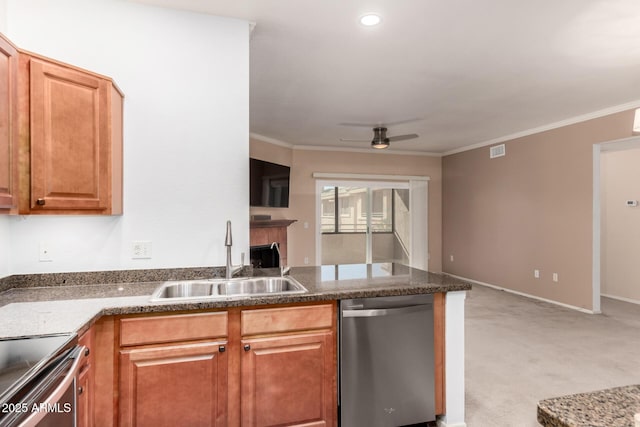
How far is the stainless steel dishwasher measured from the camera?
199 centimetres

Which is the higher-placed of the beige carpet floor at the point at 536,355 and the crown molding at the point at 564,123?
the crown molding at the point at 564,123

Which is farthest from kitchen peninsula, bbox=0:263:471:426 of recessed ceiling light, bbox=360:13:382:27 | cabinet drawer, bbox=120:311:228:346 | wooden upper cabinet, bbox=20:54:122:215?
recessed ceiling light, bbox=360:13:382:27

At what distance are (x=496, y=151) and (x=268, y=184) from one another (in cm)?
393

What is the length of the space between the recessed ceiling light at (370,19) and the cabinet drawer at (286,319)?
186 cm

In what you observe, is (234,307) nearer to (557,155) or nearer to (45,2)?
(45,2)

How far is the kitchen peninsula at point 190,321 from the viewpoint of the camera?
163 centimetres

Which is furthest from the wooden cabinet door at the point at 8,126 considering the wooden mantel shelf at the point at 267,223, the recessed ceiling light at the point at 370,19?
the wooden mantel shelf at the point at 267,223

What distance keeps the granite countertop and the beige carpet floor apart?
1067 mm

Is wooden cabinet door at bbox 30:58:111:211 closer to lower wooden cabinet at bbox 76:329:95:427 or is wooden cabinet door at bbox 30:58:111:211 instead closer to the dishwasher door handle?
lower wooden cabinet at bbox 76:329:95:427

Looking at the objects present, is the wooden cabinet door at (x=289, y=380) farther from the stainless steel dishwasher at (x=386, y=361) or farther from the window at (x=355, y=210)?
the window at (x=355, y=210)

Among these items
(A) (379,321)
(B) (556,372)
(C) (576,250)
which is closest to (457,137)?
(C) (576,250)

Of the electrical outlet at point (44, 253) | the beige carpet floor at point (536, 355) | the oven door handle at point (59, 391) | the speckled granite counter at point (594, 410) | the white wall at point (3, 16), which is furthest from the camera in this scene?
the beige carpet floor at point (536, 355)

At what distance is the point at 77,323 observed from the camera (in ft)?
4.70

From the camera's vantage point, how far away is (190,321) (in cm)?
175
